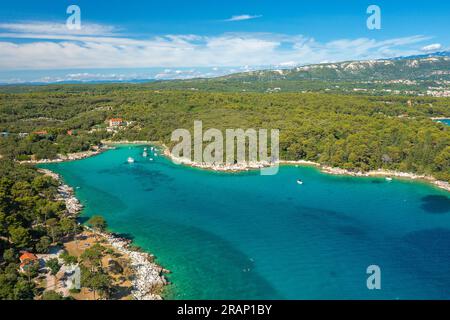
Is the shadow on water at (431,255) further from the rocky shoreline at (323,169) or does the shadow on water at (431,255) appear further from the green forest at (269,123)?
the green forest at (269,123)

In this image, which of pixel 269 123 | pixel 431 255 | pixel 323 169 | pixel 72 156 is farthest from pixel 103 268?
pixel 269 123

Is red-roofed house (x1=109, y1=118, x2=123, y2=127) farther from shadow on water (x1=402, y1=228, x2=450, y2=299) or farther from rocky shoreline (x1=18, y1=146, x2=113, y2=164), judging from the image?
shadow on water (x1=402, y1=228, x2=450, y2=299)

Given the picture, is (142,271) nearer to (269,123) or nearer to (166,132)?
(269,123)

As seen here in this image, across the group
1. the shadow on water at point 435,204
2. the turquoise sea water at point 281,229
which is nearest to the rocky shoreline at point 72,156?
the turquoise sea water at point 281,229

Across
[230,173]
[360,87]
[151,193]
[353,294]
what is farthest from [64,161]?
[360,87]

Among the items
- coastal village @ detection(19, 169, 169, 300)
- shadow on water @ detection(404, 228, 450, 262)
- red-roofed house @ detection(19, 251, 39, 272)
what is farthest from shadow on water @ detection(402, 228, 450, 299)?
red-roofed house @ detection(19, 251, 39, 272)

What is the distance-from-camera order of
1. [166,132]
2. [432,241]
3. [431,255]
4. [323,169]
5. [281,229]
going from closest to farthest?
[431,255], [432,241], [281,229], [323,169], [166,132]

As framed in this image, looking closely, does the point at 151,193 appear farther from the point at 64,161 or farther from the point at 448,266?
the point at 448,266
